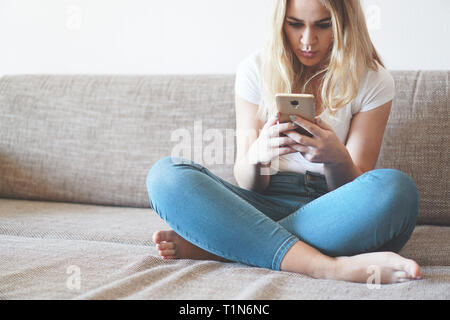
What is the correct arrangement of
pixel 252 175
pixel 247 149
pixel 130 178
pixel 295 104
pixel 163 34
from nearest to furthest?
pixel 295 104 → pixel 252 175 → pixel 247 149 → pixel 130 178 → pixel 163 34

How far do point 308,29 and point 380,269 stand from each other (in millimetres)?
587

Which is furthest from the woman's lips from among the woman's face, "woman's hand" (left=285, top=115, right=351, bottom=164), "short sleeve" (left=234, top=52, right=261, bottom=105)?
"woman's hand" (left=285, top=115, right=351, bottom=164)

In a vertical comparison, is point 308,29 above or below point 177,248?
above

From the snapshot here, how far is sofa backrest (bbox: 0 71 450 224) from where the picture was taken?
1444 millimetres

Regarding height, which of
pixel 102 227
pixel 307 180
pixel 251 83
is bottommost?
pixel 102 227

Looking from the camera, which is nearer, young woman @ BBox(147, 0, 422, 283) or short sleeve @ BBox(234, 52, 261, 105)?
young woman @ BBox(147, 0, 422, 283)

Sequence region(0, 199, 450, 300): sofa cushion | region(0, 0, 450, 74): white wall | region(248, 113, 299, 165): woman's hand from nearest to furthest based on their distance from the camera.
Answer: region(0, 199, 450, 300): sofa cushion, region(248, 113, 299, 165): woman's hand, region(0, 0, 450, 74): white wall

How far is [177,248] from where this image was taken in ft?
3.38

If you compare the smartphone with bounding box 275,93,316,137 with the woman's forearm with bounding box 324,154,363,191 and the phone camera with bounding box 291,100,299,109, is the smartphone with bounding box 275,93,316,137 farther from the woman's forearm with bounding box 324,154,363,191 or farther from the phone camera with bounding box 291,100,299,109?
the woman's forearm with bounding box 324,154,363,191

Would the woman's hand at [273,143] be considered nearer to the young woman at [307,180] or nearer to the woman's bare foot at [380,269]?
the young woman at [307,180]

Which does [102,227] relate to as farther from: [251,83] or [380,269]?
[380,269]

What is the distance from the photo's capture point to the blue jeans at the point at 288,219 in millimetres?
918

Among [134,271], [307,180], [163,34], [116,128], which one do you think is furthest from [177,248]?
→ [163,34]

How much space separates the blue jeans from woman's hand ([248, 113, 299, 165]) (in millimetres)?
135
